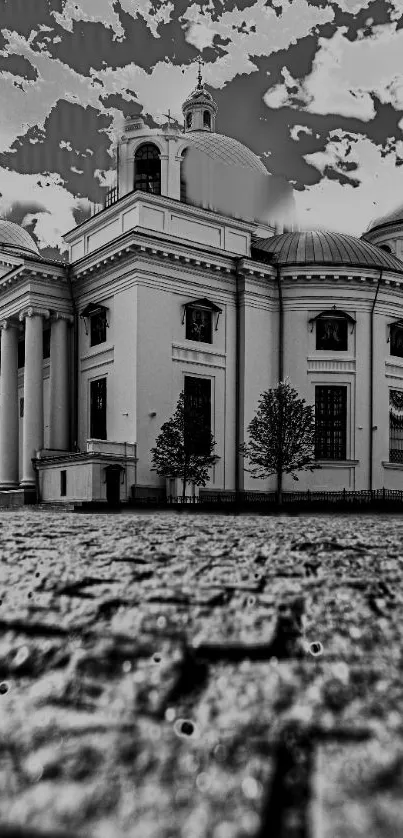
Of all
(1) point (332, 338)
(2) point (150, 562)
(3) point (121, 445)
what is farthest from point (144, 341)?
(2) point (150, 562)

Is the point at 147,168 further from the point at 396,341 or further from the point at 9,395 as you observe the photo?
the point at 396,341

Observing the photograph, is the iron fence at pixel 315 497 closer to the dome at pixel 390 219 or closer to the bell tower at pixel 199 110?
the dome at pixel 390 219

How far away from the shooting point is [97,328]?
40531 millimetres

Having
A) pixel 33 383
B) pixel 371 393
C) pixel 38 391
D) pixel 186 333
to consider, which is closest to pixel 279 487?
pixel 371 393

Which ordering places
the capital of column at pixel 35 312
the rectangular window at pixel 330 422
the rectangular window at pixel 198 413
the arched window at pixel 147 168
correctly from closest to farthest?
the rectangular window at pixel 198 413 → the capital of column at pixel 35 312 → the rectangular window at pixel 330 422 → the arched window at pixel 147 168

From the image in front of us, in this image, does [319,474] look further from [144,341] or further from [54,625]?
[54,625]

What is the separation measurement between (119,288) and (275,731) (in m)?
38.0

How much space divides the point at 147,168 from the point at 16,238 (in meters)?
18.6

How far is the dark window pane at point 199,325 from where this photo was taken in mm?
39406

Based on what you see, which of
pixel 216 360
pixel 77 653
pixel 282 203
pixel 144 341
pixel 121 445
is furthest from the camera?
pixel 282 203

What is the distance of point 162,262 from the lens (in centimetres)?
3800

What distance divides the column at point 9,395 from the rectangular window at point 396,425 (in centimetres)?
2173

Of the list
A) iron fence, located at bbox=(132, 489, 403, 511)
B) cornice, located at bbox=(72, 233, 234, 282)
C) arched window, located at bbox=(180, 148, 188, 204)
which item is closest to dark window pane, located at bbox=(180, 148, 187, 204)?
arched window, located at bbox=(180, 148, 188, 204)

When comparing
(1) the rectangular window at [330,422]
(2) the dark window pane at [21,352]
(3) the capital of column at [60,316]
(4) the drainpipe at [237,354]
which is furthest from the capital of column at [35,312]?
(1) the rectangular window at [330,422]
